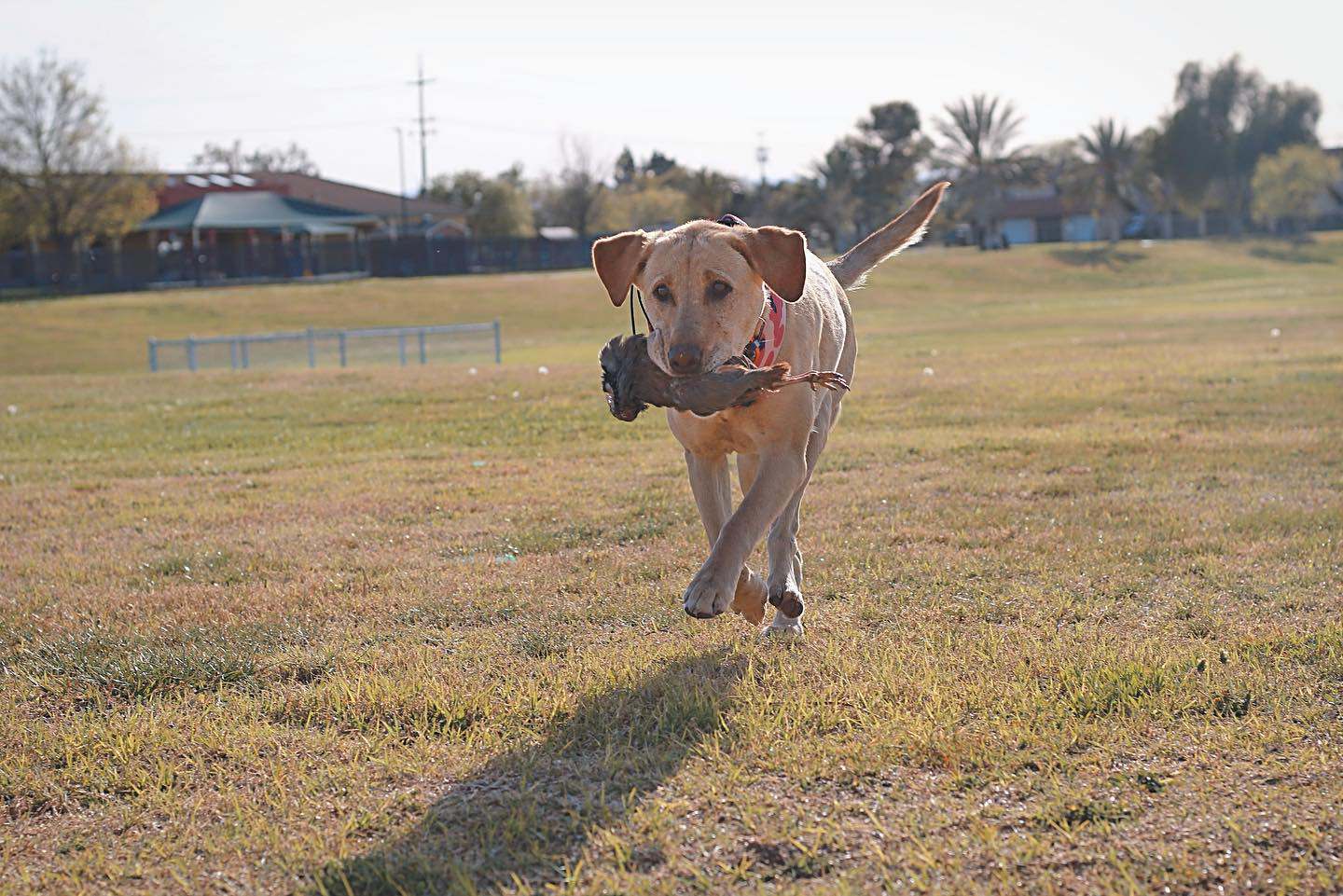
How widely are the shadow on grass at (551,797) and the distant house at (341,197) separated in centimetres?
7438

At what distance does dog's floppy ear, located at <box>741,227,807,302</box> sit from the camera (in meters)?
5.45

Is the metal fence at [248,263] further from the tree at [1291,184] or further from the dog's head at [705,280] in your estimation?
the dog's head at [705,280]

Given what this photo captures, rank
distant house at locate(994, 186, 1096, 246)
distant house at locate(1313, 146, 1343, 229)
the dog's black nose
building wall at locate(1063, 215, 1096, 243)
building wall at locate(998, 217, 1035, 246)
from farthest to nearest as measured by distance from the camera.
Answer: distant house at locate(1313, 146, 1343, 229) < building wall at locate(998, 217, 1035, 246) < building wall at locate(1063, 215, 1096, 243) < distant house at locate(994, 186, 1096, 246) < the dog's black nose

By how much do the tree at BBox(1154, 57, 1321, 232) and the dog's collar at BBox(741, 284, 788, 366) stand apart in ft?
345

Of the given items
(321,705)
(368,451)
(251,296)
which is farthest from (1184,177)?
(321,705)

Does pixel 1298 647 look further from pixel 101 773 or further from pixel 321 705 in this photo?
pixel 101 773

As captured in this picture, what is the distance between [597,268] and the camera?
18.9 ft

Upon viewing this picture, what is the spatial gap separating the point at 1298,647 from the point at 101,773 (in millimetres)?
4174

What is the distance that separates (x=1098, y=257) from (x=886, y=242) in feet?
238

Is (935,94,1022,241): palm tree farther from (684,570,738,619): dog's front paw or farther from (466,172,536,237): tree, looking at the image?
(684,570,738,619): dog's front paw

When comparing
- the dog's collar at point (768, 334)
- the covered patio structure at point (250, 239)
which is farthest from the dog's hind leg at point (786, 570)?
the covered patio structure at point (250, 239)

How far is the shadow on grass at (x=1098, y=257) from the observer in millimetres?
74500

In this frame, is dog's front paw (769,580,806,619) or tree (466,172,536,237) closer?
dog's front paw (769,580,806,619)

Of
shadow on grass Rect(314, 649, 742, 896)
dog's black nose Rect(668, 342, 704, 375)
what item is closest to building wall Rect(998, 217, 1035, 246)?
dog's black nose Rect(668, 342, 704, 375)
